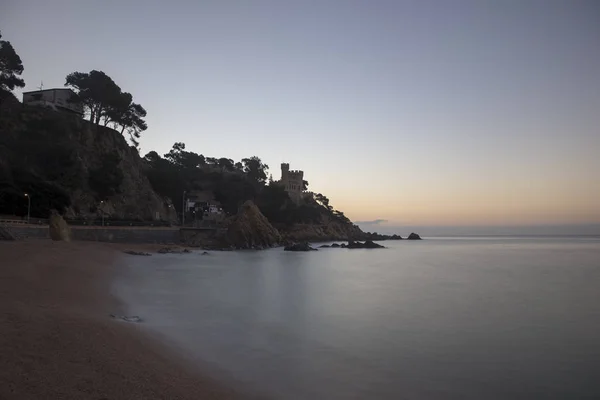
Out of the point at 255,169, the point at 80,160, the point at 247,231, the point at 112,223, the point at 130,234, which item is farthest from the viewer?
the point at 255,169

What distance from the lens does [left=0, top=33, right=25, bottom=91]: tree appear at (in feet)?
154

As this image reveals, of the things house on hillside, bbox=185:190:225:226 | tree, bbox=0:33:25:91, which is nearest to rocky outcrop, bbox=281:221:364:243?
house on hillside, bbox=185:190:225:226

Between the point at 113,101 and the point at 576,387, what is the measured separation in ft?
209

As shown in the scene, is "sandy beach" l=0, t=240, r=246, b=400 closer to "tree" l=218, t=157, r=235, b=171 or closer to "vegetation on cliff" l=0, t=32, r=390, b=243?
"vegetation on cliff" l=0, t=32, r=390, b=243

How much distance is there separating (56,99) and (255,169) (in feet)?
210

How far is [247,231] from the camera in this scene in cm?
6262

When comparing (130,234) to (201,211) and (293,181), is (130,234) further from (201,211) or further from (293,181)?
(293,181)

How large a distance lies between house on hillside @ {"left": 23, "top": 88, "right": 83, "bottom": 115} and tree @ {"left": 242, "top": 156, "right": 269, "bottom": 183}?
5829 cm

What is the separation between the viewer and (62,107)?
185 ft

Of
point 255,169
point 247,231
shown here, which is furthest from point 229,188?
point 247,231

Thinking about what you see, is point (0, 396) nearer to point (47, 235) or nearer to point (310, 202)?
point (47, 235)

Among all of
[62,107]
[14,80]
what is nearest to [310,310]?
[14,80]

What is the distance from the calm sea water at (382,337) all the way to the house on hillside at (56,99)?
47890mm

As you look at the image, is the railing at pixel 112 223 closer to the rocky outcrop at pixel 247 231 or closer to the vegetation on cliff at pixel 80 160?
the vegetation on cliff at pixel 80 160
